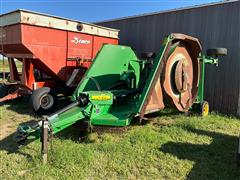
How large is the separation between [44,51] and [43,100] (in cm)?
115

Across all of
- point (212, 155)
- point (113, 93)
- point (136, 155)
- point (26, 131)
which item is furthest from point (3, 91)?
point (212, 155)

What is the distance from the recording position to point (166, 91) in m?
4.67

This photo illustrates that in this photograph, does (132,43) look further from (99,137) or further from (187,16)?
(99,137)

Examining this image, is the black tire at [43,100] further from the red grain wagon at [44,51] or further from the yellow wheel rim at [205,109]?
the yellow wheel rim at [205,109]

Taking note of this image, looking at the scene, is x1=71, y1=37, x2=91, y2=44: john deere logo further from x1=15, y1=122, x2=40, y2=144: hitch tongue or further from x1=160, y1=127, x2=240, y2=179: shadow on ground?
x1=160, y1=127, x2=240, y2=179: shadow on ground

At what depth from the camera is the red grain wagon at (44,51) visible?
589 centimetres

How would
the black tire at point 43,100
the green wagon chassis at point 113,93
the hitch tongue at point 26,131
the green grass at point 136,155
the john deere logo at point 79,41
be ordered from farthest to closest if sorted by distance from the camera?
the john deere logo at point 79,41
the black tire at point 43,100
the green wagon chassis at point 113,93
the hitch tongue at point 26,131
the green grass at point 136,155

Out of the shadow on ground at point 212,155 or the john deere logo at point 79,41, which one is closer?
the shadow on ground at point 212,155

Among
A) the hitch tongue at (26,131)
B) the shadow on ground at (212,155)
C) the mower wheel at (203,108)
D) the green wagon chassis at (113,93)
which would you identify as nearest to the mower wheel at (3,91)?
the green wagon chassis at (113,93)

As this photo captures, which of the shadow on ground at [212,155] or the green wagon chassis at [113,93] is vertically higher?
the green wagon chassis at [113,93]

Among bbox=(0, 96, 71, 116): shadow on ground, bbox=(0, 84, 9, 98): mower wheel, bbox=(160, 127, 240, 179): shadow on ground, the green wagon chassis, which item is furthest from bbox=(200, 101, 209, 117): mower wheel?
bbox=(0, 84, 9, 98): mower wheel

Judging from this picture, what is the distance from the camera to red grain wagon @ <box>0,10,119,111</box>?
5891 mm

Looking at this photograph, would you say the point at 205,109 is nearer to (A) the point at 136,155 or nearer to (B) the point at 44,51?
(A) the point at 136,155

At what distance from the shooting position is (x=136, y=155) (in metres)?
3.77
